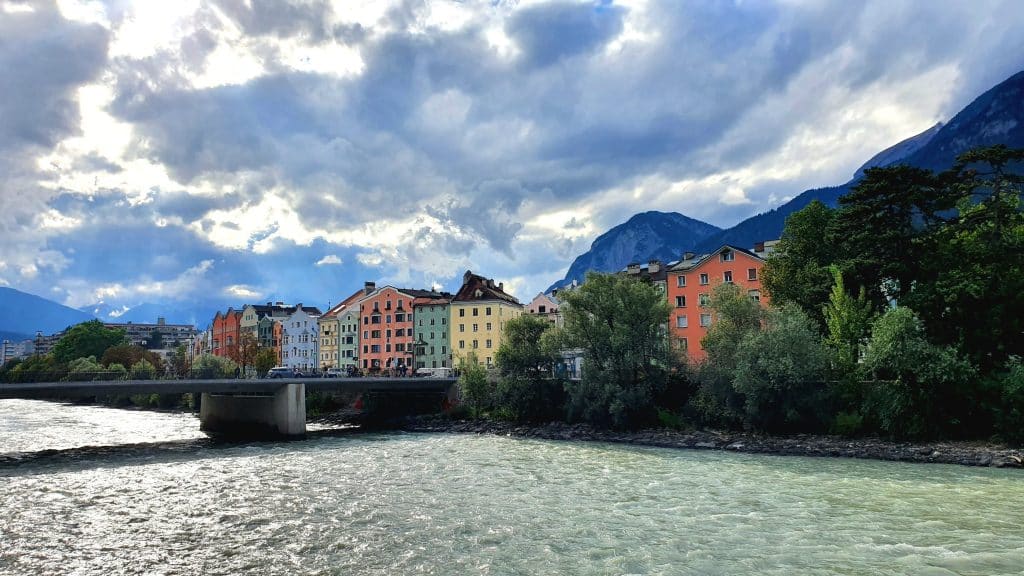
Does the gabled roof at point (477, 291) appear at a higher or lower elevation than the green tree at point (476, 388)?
higher

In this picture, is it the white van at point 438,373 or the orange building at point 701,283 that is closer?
the orange building at point 701,283

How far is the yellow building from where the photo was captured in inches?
4166

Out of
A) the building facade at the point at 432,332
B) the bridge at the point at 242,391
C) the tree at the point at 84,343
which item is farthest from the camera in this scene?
the tree at the point at 84,343

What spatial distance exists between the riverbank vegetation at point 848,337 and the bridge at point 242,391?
1358 cm

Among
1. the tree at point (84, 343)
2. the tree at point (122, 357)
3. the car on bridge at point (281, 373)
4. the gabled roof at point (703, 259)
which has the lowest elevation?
the car on bridge at point (281, 373)

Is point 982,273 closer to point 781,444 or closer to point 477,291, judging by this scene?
point 781,444

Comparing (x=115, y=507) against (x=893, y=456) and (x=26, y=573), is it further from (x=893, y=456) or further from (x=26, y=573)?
(x=893, y=456)

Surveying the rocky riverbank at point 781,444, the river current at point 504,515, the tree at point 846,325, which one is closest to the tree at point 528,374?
the rocky riverbank at point 781,444

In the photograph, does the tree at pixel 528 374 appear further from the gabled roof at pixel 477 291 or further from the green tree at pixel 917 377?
the gabled roof at pixel 477 291

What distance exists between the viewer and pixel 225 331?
15550 centimetres

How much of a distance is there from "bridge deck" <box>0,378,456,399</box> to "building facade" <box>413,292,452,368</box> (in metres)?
33.4

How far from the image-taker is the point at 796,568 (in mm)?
18891

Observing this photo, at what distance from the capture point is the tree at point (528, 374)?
61.1 meters

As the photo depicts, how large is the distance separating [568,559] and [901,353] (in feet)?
104
